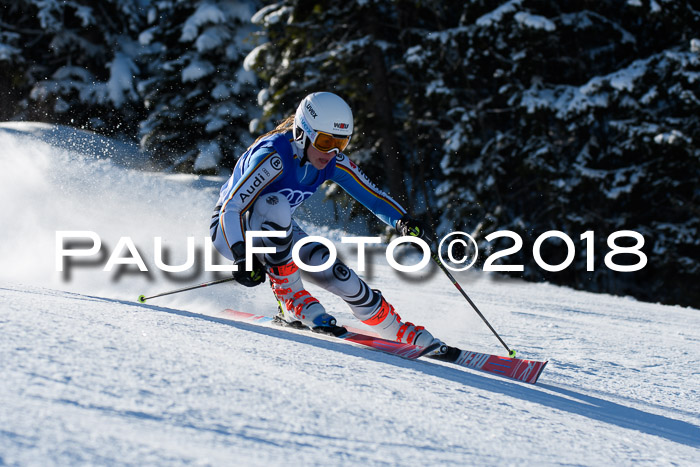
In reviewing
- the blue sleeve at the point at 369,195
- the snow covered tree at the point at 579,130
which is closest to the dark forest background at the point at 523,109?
the snow covered tree at the point at 579,130

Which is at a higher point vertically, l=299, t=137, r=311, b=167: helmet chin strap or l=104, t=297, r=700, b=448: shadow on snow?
l=299, t=137, r=311, b=167: helmet chin strap

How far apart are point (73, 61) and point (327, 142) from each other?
20.5 metres

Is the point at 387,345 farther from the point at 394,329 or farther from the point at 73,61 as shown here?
the point at 73,61

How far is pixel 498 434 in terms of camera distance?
89.0 inches

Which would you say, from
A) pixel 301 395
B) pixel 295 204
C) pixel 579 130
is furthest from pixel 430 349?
pixel 579 130

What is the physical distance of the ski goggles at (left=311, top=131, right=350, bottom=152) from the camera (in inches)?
159

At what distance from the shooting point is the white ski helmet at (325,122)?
3994mm

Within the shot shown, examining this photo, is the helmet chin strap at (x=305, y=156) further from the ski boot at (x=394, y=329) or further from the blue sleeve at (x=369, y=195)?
the ski boot at (x=394, y=329)

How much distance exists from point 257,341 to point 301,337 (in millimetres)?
527

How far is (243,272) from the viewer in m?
3.65

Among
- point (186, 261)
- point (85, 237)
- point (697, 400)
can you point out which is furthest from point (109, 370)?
point (85, 237)

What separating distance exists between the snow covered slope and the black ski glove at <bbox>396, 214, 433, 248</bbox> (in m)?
0.92

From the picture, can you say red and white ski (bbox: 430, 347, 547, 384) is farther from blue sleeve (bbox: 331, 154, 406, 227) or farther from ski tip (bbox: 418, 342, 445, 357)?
blue sleeve (bbox: 331, 154, 406, 227)

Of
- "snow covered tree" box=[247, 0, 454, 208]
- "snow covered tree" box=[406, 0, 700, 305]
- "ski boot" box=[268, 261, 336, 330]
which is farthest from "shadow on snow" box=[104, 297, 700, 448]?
"snow covered tree" box=[247, 0, 454, 208]
